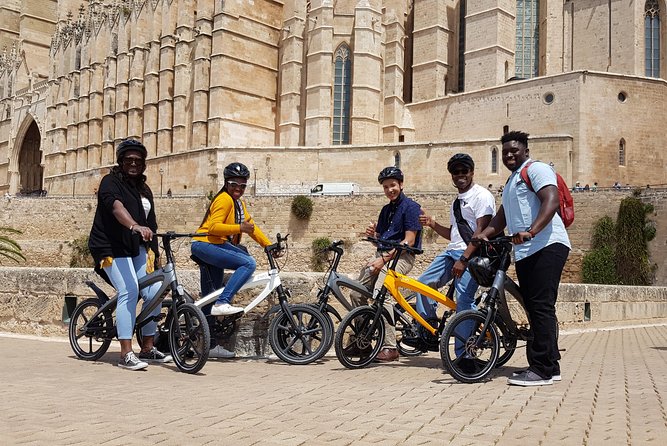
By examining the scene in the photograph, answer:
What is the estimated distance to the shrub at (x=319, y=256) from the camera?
2520 cm

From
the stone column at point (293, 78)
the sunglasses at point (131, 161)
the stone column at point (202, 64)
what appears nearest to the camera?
the sunglasses at point (131, 161)

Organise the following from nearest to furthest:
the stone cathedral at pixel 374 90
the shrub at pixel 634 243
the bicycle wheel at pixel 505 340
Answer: the bicycle wheel at pixel 505 340
the shrub at pixel 634 243
the stone cathedral at pixel 374 90

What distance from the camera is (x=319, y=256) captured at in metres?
25.4

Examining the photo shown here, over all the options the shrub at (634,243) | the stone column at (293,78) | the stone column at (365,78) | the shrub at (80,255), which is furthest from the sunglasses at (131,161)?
the stone column at (293,78)

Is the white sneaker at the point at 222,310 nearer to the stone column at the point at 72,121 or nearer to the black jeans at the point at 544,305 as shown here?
the black jeans at the point at 544,305

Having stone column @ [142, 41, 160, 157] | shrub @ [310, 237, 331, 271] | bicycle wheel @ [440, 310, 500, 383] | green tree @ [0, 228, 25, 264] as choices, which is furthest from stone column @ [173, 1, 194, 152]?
bicycle wheel @ [440, 310, 500, 383]

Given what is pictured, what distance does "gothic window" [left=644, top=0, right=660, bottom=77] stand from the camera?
99.3 ft

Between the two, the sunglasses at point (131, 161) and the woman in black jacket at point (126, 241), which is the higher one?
the sunglasses at point (131, 161)

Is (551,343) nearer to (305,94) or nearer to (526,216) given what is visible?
(526,216)

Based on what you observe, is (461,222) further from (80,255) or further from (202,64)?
(202,64)

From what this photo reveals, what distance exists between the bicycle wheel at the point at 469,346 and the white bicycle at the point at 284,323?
111 centimetres

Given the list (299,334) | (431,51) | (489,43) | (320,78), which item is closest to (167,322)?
(299,334)

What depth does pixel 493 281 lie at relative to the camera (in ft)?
16.0

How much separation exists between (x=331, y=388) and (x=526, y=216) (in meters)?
1.80
